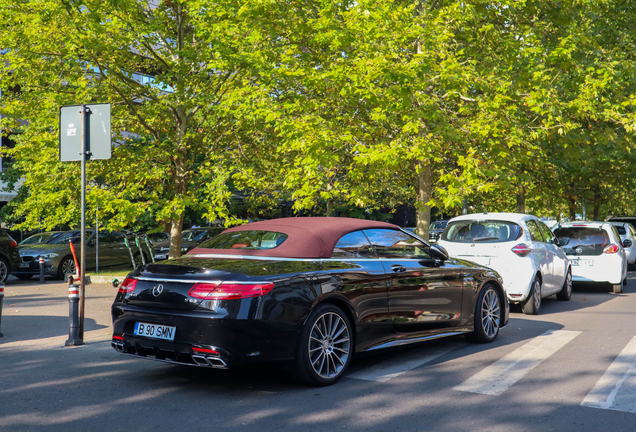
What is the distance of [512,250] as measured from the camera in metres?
10.4

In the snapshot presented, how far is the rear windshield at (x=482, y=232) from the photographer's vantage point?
10656 millimetres

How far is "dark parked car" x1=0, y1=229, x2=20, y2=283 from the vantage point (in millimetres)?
16078

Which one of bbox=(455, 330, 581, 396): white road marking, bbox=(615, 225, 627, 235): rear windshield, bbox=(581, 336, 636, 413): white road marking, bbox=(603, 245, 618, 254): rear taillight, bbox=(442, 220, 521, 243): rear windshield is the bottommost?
bbox=(581, 336, 636, 413): white road marking

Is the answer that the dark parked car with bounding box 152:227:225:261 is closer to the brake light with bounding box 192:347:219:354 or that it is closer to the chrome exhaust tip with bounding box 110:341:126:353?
the chrome exhaust tip with bounding box 110:341:126:353

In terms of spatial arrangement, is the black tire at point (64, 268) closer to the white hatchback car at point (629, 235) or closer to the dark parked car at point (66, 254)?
the dark parked car at point (66, 254)

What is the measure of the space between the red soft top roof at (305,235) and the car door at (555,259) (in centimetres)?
596

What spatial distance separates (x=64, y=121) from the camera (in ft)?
25.9

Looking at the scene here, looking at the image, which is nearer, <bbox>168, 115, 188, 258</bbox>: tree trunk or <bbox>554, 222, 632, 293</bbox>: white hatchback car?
<bbox>554, 222, 632, 293</bbox>: white hatchback car

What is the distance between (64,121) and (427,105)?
7.74 meters

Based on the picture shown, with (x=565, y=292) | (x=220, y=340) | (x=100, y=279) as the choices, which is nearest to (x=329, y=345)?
(x=220, y=340)

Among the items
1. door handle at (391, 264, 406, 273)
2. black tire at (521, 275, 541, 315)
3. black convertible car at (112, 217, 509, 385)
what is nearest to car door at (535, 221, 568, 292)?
black tire at (521, 275, 541, 315)

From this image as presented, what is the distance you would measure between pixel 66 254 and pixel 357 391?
1481cm

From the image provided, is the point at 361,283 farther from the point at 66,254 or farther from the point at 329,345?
the point at 66,254

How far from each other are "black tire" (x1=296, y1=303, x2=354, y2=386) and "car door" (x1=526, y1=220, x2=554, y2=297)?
572 centimetres
